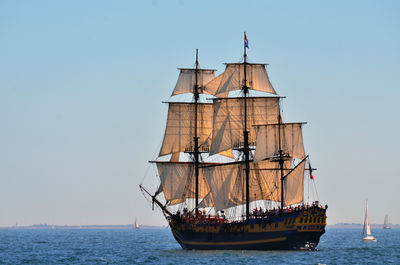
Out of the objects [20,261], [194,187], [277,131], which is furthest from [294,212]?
[20,261]

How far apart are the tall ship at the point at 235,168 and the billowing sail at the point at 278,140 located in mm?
130

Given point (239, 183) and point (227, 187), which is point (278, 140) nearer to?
point (239, 183)

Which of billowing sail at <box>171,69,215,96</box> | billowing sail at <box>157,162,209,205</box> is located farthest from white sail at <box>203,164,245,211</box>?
billowing sail at <box>171,69,215,96</box>

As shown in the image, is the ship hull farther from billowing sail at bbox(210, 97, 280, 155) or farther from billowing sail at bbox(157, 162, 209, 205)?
billowing sail at bbox(210, 97, 280, 155)

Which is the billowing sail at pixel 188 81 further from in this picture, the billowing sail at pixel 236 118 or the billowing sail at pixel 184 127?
the billowing sail at pixel 236 118

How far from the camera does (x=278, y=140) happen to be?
301 ft

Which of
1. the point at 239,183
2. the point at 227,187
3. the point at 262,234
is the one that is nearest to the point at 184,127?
the point at 227,187

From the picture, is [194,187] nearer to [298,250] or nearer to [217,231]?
[217,231]

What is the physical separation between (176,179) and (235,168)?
31.7ft

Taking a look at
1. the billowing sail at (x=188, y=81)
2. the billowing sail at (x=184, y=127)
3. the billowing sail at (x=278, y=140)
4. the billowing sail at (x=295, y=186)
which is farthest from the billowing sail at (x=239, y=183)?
the billowing sail at (x=188, y=81)

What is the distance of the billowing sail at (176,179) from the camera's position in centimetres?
10062

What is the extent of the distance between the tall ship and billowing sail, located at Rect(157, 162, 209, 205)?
143mm

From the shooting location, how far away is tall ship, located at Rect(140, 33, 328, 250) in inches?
3435

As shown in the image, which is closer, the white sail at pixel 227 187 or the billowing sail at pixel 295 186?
the billowing sail at pixel 295 186
